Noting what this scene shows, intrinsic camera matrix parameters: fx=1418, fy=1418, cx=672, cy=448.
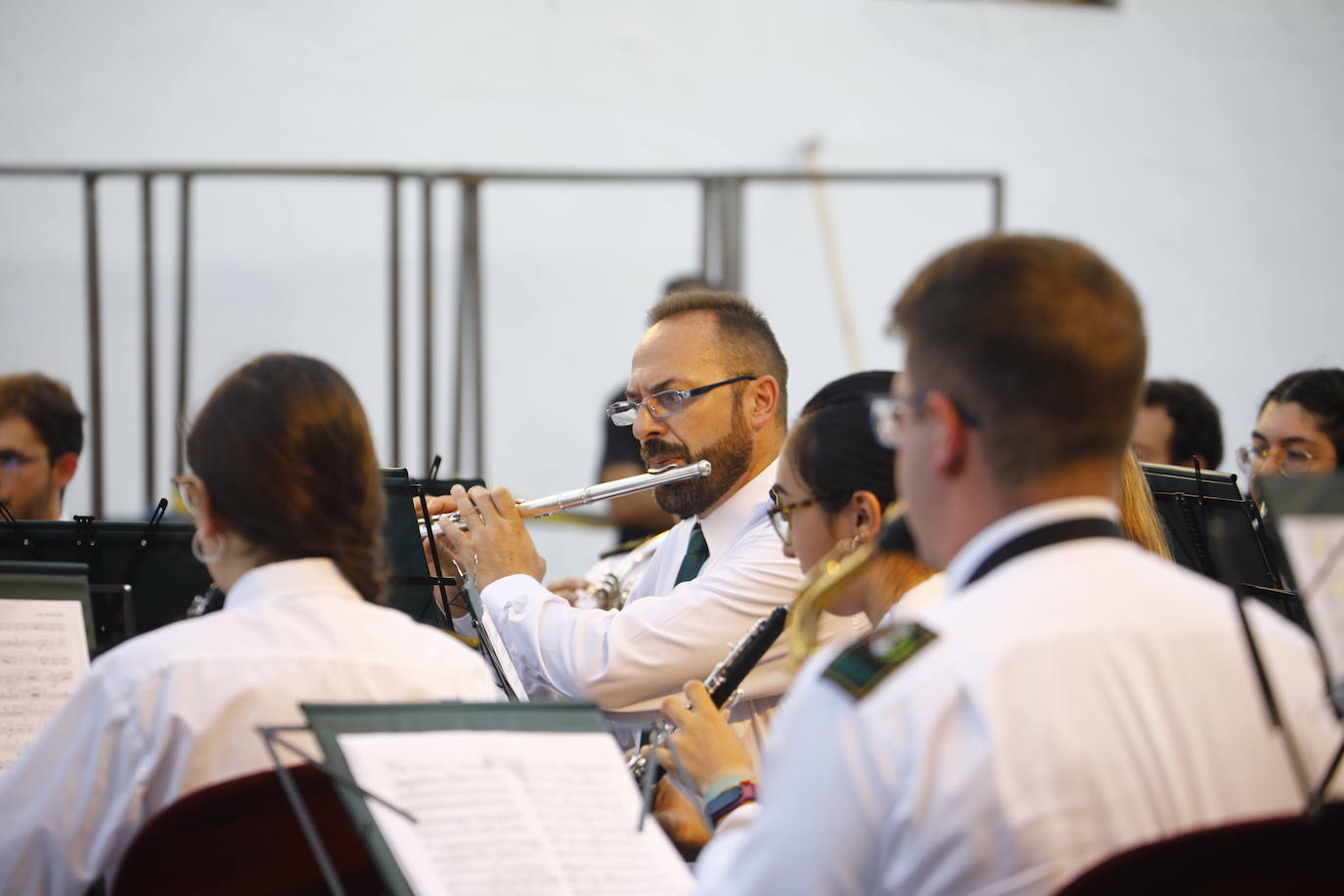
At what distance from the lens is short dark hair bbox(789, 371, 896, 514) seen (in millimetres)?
1804

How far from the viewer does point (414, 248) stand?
205 inches

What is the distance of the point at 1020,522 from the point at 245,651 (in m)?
0.79

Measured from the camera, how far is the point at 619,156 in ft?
17.9

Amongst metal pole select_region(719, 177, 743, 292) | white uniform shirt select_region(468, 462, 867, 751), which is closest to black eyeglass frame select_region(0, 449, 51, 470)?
white uniform shirt select_region(468, 462, 867, 751)

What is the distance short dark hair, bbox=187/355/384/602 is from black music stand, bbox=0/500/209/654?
2.78ft

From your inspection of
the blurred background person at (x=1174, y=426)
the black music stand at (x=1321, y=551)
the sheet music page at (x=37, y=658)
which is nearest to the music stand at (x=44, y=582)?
the sheet music page at (x=37, y=658)

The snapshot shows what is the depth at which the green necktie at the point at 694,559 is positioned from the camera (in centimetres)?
274

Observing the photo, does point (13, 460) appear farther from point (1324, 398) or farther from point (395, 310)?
point (1324, 398)

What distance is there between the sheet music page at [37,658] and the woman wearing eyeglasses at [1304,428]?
2314 mm

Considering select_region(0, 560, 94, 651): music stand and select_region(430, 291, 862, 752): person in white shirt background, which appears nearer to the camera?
select_region(0, 560, 94, 651): music stand

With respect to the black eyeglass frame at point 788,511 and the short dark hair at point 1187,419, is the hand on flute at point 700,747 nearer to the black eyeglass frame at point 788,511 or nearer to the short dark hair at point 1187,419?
the black eyeglass frame at point 788,511

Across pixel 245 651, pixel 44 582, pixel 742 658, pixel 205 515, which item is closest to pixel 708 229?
pixel 742 658

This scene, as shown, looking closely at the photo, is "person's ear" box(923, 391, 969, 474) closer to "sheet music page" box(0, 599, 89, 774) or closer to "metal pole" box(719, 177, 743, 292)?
"sheet music page" box(0, 599, 89, 774)

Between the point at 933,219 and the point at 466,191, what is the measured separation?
185 centimetres
